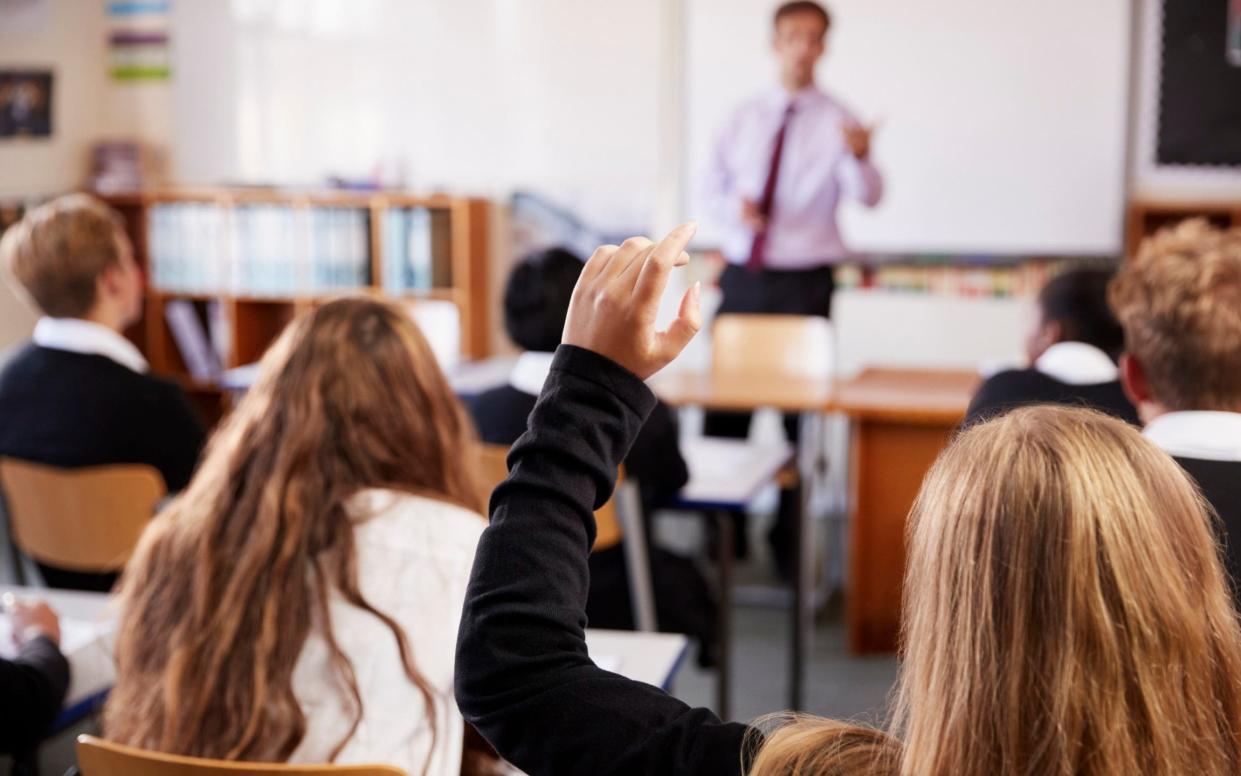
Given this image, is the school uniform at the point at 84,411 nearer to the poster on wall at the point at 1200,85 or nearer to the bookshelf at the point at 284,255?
the bookshelf at the point at 284,255

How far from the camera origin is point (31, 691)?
62.7 inches

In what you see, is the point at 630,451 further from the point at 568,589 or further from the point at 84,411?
the point at 568,589

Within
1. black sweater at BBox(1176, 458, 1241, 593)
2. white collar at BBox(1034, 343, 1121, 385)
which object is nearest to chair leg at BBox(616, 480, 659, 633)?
white collar at BBox(1034, 343, 1121, 385)

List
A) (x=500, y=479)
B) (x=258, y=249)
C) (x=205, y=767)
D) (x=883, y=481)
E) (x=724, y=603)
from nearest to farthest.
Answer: (x=205, y=767) < (x=500, y=479) < (x=724, y=603) < (x=883, y=481) < (x=258, y=249)

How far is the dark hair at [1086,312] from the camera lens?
272 centimetres

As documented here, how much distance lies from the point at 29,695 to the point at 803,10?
4.17m

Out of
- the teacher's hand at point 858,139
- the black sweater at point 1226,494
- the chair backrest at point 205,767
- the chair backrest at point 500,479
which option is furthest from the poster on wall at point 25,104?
the black sweater at point 1226,494

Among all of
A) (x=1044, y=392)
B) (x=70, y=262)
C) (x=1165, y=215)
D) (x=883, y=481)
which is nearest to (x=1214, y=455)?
(x=1044, y=392)

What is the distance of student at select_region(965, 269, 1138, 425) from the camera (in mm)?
2494

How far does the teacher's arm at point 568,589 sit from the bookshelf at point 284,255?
440 cm

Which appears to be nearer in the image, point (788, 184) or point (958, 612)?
point (958, 612)

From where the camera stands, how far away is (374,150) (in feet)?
18.4

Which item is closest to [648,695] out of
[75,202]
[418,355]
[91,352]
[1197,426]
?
[418,355]

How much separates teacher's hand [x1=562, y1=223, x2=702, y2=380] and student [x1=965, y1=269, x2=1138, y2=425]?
5.79 ft
